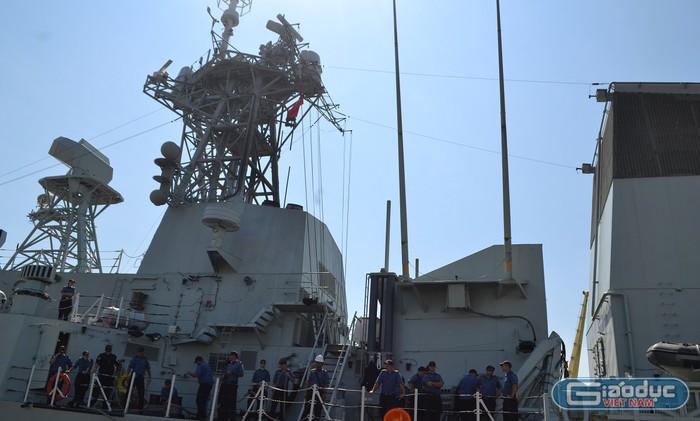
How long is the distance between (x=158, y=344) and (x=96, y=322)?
4.59 feet

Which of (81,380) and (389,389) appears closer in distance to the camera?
(389,389)

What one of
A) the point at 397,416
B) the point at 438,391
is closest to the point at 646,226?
the point at 438,391

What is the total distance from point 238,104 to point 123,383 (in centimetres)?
1021

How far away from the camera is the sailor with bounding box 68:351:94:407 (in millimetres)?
9766

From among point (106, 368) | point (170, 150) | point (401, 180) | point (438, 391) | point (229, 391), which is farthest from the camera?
point (170, 150)

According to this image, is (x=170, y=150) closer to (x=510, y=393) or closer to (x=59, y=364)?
(x=59, y=364)

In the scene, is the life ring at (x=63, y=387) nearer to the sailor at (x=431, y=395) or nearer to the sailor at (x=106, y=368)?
the sailor at (x=106, y=368)

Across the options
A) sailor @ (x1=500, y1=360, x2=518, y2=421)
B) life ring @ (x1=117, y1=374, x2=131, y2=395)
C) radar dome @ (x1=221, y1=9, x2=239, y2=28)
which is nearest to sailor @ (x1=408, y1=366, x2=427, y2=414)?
sailor @ (x1=500, y1=360, x2=518, y2=421)

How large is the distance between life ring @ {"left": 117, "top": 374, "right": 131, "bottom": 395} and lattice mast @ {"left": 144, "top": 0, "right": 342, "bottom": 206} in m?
7.15

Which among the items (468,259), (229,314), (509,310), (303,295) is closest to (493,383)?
(509,310)

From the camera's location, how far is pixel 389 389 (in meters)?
8.77

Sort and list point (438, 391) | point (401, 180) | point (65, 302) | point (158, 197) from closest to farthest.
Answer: point (438, 391) → point (65, 302) → point (401, 180) → point (158, 197)

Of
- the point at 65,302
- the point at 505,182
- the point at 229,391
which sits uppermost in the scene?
the point at 505,182

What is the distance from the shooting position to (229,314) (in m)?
13.6
